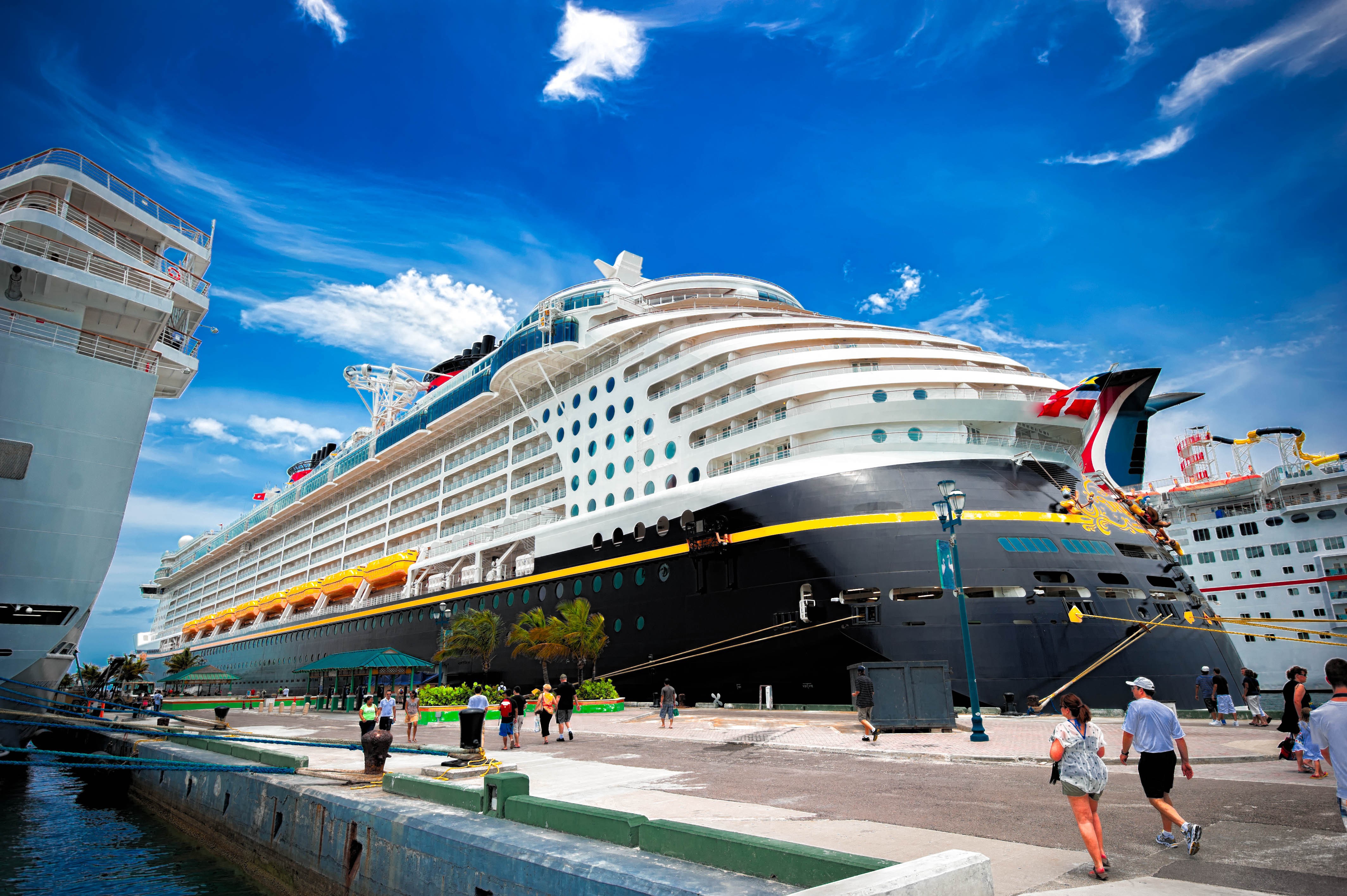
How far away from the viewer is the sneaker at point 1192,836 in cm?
541

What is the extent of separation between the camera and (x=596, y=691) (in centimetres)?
2298

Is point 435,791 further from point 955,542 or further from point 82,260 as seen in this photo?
point 82,260

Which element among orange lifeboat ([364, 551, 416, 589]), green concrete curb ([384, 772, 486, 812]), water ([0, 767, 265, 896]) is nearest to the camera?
green concrete curb ([384, 772, 486, 812])

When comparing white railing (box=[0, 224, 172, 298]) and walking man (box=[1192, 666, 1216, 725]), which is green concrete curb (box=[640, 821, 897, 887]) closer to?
walking man (box=[1192, 666, 1216, 725])

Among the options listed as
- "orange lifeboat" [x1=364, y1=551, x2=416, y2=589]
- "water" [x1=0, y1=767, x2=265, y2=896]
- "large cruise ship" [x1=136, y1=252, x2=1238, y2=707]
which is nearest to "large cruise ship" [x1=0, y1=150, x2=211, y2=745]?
"water" [x1=0, y1=767, x2=265, y2=896]

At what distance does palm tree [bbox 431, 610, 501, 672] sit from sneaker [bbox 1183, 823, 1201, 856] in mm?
24941

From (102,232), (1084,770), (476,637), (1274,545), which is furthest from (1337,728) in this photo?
(1274,545)

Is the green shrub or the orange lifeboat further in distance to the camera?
the orange lifeboat

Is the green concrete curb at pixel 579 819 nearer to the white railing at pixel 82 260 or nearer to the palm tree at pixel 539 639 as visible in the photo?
the white railing at pixel 82 260

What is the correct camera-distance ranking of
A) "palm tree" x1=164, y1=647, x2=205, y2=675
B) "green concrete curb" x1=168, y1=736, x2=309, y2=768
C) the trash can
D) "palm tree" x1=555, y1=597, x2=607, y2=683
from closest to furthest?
the trash can
"green concrete curb" x1=168, y1=736, x2=309, y2=768
"palm tree" x1=555, y1=597, x2=607, y2=683
"palm tree" x1=164, y1=647, x2=205, y2=675

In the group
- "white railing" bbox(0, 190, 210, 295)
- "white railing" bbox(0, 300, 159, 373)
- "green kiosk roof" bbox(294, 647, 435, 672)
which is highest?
"white railing" bbox(0, 190, 210, 295)

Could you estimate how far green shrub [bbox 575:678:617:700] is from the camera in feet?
74.9

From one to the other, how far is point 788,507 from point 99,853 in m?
15.4

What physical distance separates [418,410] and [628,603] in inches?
1011
